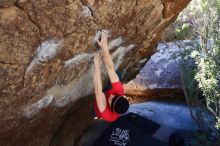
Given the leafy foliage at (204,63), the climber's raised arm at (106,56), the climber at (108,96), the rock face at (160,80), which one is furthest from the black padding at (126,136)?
the rock face at (160,80)

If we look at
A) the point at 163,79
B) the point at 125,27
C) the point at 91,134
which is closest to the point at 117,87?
the point at 125,27

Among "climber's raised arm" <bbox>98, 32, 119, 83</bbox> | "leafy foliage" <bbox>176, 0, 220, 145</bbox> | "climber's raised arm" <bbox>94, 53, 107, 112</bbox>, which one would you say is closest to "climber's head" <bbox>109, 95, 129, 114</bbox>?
"climber's raised arm" <bbox>94, 53, 107, 112</bbox>

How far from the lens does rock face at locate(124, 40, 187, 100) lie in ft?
23.9

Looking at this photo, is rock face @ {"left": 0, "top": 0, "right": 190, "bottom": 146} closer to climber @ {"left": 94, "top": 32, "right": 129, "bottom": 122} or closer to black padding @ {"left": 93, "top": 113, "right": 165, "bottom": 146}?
climber @ {"left": 94, "top": 32, "right": 129, "bottom": 122}

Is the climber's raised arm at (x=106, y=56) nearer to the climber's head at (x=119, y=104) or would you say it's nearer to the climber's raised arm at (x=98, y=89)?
the climber's raised arm at (x=98, y=89)

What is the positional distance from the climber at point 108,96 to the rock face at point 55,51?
0.11m

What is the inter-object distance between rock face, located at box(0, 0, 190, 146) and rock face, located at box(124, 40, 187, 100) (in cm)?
238

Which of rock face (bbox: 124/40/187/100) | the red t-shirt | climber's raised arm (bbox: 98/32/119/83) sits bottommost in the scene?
rock face (bbox: 124/40/187/100)

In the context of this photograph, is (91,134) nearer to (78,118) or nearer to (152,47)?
(78,118)

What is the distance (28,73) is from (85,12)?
0.69 m

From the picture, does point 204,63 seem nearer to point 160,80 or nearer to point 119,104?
point 119,104

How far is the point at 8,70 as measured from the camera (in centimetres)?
304

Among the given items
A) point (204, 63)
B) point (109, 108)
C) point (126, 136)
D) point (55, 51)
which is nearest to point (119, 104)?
point (109, 108)

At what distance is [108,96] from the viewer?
411cm
